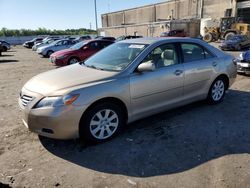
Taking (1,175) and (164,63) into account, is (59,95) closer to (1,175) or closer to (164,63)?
(1,175)

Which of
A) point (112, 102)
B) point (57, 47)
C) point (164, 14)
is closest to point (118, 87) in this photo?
point (112, 102)

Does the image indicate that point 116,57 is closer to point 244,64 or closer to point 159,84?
point 159,84

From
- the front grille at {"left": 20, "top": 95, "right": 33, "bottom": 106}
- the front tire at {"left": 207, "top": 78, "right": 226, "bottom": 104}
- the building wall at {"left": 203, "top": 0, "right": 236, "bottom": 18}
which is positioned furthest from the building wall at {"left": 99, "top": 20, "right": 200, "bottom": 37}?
the front grille at {"left": 20, "top": 95, "right": 33, "bottom": 106}

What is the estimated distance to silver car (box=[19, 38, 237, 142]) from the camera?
11.3 ft

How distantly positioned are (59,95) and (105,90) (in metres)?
0.66

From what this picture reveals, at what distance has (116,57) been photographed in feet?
14.7

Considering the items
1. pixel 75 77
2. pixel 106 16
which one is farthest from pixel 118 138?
pixel 106 16

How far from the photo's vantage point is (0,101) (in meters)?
6.51

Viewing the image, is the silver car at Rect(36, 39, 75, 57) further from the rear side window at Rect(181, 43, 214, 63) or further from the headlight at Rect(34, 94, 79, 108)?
the headlight at Rect(34, 94, 79, 108)

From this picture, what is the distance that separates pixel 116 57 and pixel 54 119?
5.63 ft

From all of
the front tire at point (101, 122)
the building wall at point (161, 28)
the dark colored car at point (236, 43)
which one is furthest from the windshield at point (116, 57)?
the building wall at point (161, 28)

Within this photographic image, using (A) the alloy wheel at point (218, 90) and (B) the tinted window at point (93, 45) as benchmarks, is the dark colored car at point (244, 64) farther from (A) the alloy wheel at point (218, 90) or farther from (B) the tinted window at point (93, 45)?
(B) the tinted window at point (93, 45)

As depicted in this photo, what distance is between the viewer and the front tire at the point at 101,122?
362 cm

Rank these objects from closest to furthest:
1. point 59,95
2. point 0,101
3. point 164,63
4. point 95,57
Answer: point 59,95, point 164,63, point 95,57, point 0,101
